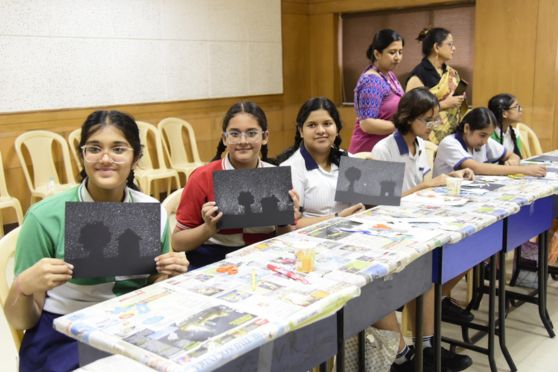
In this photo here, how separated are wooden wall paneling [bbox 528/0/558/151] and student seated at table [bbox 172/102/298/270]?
4.55 m

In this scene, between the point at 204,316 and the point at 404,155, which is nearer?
the point at 204,316

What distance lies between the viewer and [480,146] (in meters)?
3.42

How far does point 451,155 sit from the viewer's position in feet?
11.0

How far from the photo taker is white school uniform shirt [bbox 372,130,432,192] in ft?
9.98

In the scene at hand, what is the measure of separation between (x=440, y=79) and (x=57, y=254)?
3125 millimetres

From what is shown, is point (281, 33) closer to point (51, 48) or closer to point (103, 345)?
point (51, 48)

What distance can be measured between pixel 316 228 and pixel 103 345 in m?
1.11

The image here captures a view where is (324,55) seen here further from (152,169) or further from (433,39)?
(433,39)

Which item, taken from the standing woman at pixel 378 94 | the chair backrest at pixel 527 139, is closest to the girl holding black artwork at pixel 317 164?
the standing woman at pixel 378 94

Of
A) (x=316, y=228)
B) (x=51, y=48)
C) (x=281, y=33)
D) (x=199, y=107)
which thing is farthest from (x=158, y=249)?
(x=281, y=33)

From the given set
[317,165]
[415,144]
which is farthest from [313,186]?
[415,144]

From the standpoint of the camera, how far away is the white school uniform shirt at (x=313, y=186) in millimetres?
2619

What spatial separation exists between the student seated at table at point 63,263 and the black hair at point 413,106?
60.1 inches

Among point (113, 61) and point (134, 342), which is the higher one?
point (113, 61)
